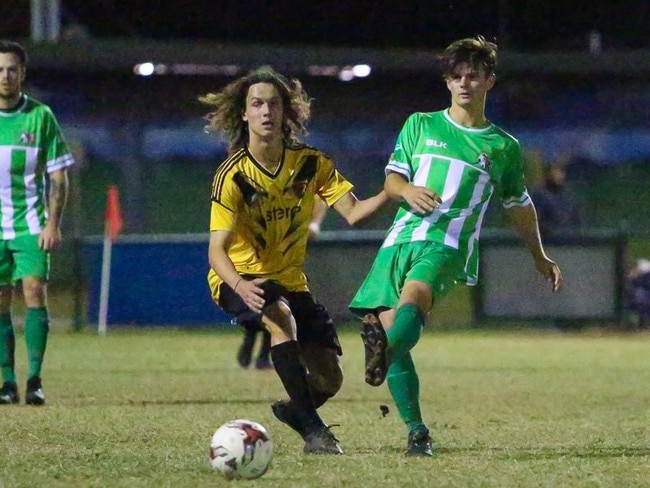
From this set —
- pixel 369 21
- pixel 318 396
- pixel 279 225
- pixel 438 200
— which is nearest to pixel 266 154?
pixel 279 225

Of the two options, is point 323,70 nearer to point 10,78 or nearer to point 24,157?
point 24,157

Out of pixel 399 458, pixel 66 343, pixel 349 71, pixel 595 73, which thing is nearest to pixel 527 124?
pixel 595 73

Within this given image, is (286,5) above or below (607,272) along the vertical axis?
above

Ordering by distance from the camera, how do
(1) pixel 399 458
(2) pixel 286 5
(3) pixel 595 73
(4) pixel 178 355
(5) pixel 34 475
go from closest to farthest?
(5) pixel 34 475 → (1) pixel 399 458 → (4) pixel 178 355 → (3) pixel 595 73 → (2) pixel 286 5

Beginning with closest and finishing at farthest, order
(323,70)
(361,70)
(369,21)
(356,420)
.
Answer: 1. (356,420)
2. (323,70)
3. (361,70)
4. (369,21)

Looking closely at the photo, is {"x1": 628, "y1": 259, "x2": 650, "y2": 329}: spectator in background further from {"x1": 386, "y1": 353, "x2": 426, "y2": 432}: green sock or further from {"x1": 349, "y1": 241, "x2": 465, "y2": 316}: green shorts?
{"x1": 386, "y1": 353, "x2": 426, "y2": 432}: green sock

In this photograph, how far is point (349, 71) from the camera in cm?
2070

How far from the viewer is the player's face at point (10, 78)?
28.9 ft

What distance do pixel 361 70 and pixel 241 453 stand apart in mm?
15288

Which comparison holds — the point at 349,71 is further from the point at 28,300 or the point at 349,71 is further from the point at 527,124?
the point at 28,300

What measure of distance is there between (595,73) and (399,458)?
16.2 m

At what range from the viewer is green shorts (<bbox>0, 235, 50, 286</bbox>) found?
9008mm

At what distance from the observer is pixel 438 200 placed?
254 inches

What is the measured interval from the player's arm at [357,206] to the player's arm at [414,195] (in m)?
0.06
